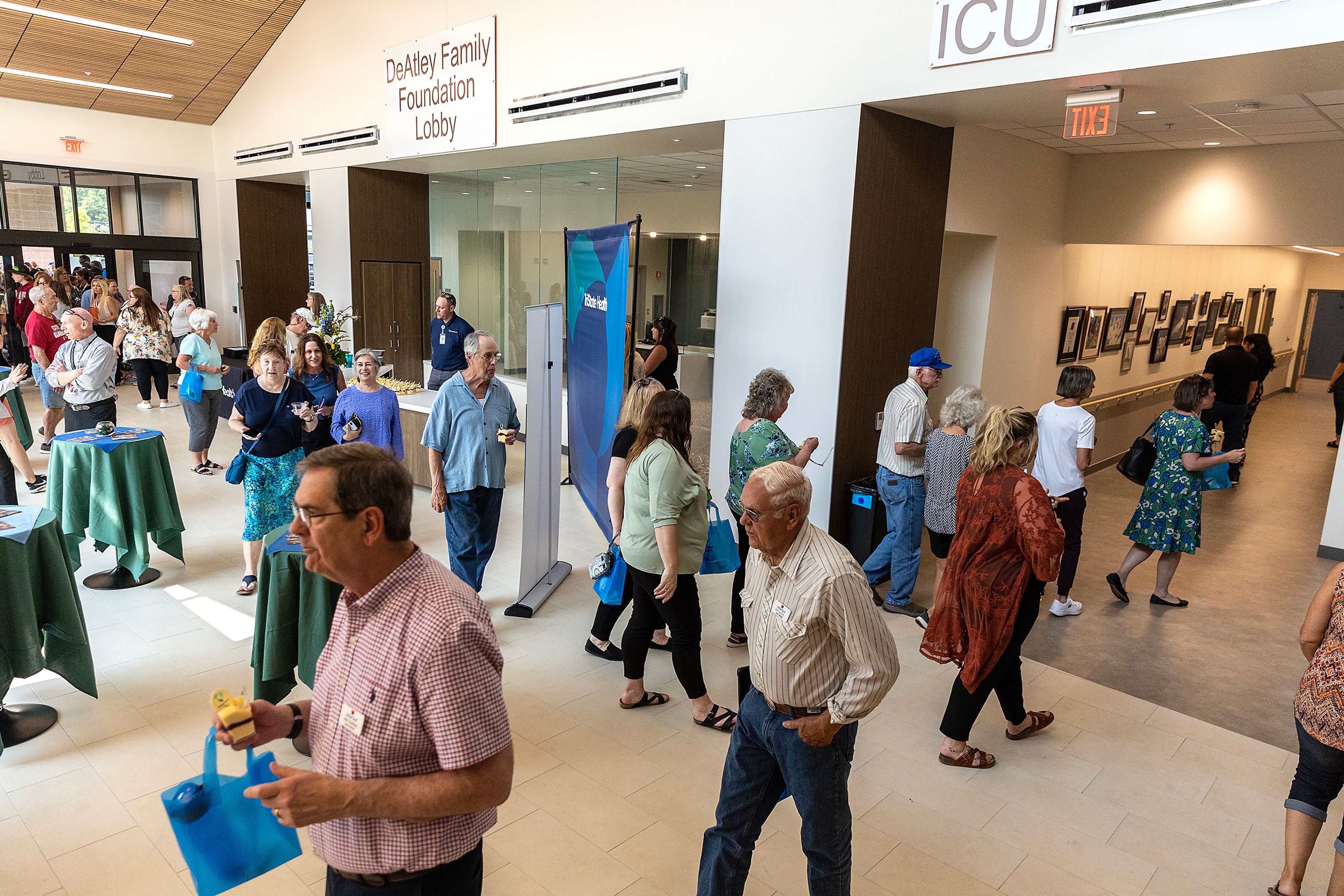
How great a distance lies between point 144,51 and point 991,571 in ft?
43.4

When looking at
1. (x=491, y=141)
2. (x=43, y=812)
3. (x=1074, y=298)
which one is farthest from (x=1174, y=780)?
(x=491, y=141)

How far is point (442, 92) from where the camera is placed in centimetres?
900

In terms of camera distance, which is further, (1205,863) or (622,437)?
(622,437)

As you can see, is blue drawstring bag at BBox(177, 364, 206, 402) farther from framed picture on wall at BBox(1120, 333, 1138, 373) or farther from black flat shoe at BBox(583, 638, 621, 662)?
framed picture on wall at BBox(1120, 333, 1138, 373)

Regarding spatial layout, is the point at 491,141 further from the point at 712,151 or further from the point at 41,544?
the point at 41,544

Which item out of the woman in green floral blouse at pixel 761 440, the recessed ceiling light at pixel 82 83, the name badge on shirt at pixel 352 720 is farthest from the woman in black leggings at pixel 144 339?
the name badge on shirt at pixel 352 720

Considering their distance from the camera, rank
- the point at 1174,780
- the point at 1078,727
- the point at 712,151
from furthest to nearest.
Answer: the point at 712,151, the point at 1078,727, the point at 1174,780

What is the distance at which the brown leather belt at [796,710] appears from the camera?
233 cm

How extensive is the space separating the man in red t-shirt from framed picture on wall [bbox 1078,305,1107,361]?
10.7 meters

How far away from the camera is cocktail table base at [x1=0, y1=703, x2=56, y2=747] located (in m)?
3.71

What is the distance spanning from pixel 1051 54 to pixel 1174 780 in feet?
12.5

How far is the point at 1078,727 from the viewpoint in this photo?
163 inches

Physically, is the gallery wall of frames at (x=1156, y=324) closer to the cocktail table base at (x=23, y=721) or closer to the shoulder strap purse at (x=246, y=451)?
the shoulder strap purse at (x=246, y=451)

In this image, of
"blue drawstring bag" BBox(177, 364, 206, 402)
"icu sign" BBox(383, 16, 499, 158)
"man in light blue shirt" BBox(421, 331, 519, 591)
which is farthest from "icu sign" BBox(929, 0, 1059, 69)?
"blue drawstring bag" BBox(177, 364, 206, 402)
